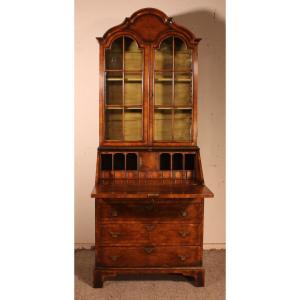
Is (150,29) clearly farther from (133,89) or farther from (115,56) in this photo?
(133,89)

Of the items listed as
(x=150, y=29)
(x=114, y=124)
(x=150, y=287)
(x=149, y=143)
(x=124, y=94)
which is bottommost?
(x=150, y=287)

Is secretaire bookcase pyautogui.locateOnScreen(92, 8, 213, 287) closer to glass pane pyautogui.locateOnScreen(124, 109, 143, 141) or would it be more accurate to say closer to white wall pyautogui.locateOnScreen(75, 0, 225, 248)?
glass pane pyautogui.locateOnScreen(124, 109, 143, 141)

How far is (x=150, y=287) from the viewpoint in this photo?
9.58 ft

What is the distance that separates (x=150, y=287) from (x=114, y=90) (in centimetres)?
155

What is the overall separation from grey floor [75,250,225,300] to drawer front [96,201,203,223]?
51 centimetres

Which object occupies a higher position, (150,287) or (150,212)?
(150,212)

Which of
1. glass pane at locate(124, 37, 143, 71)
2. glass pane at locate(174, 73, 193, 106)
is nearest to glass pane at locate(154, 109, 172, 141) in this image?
glass pane at locate(174, 73, 193, 106)

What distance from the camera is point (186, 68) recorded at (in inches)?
124

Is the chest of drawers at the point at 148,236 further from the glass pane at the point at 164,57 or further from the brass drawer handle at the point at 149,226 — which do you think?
the glass pane at the point at 164,57

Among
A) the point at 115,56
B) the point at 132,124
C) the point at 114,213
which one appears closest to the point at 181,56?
the point at 115,56

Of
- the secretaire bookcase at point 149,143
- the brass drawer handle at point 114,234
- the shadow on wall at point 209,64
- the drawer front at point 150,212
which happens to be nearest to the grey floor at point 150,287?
the secretaire bookcase at point 149,143

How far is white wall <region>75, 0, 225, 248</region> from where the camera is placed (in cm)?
361
